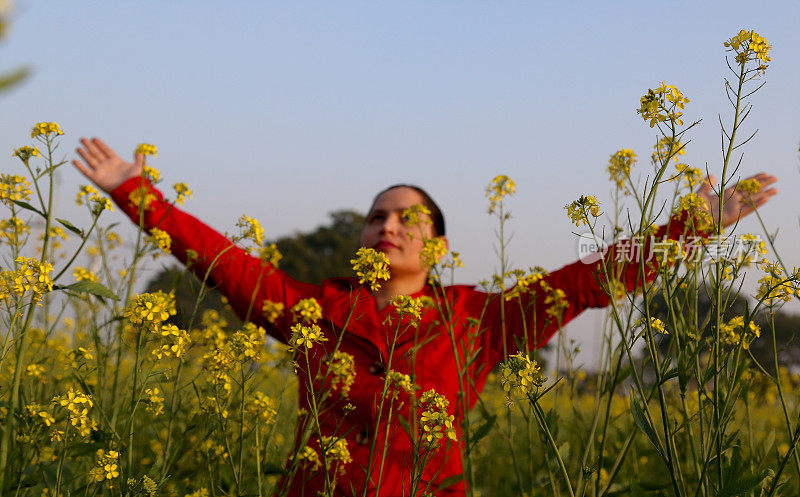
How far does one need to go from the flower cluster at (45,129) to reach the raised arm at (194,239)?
0.71 meters

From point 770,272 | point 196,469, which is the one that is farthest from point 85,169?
point 770,272

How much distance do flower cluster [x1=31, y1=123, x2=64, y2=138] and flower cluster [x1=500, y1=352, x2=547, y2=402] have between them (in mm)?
1374

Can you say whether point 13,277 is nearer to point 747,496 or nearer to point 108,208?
point 108,208

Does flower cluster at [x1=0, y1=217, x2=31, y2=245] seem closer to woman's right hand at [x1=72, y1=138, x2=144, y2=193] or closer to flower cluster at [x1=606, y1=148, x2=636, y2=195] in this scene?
woman's right hand at [x1=72, y1=138, x2=144, y2=193]

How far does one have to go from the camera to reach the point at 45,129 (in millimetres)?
1737

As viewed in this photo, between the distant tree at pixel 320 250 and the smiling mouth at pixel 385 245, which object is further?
the distant tree at pixel 320 250

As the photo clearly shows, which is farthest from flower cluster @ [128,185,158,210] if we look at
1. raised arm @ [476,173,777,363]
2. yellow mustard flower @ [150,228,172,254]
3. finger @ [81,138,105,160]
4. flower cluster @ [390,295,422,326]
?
raised arm @ [476,173,777,363]

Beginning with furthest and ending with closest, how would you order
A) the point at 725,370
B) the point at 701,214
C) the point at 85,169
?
the point at 85,169, the point at 701,214, the point at 725,370

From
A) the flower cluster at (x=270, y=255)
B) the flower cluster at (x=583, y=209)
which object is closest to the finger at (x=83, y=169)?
the flower cluster at (x=270, y=255)

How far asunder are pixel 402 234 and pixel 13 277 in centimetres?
144

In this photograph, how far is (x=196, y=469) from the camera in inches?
85.4

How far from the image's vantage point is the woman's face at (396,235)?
2.55m

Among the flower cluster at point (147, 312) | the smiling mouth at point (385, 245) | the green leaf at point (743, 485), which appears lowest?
the green leaf at point (743, 485)

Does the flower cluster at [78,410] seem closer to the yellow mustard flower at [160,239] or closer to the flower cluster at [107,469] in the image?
the flower cluster at [107,469]
